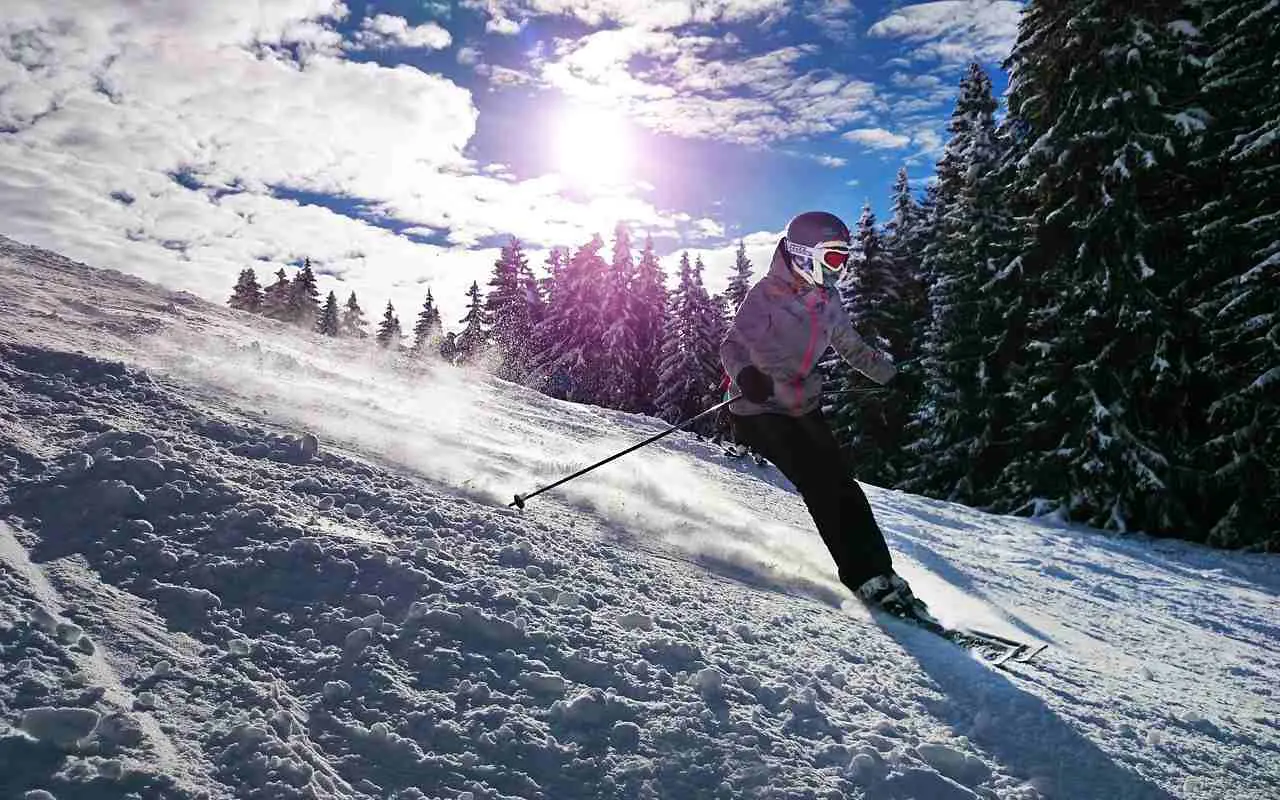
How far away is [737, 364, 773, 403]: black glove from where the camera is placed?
193 inches

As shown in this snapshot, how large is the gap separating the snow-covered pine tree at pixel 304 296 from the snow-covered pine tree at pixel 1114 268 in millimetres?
60778

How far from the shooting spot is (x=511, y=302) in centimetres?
5069

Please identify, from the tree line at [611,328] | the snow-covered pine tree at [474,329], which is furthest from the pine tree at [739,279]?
the snow-covered pine tree at [474,329]

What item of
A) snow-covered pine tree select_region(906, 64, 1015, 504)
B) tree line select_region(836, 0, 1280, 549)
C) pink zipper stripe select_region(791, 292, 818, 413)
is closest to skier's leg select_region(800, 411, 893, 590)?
pink zipper stripe select_region(791, 292, 818, 413)

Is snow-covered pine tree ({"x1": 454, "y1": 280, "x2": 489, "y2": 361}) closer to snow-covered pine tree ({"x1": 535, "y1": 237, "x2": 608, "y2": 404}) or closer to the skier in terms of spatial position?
snow-covered pine tree ({"x1": 535, "y1": 237, "x2": 608, "y2": 404})

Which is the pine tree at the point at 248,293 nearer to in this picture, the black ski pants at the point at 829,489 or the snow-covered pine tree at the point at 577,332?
the snow-covered pine tree at the point at 577,332

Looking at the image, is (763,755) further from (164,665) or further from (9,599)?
(9,599)

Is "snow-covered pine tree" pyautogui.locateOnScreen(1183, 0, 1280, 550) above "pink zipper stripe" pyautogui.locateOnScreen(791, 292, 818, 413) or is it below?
above

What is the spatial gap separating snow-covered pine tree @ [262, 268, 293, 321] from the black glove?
69064 mm

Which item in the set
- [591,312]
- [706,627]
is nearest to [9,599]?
[706,627]

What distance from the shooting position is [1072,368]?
590 inches

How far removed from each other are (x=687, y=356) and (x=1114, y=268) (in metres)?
27.8

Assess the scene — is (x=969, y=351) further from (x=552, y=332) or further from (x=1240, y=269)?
(x=552, y=332)

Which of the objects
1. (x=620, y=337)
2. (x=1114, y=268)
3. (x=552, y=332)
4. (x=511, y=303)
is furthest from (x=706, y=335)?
(x=1114, y=268)
